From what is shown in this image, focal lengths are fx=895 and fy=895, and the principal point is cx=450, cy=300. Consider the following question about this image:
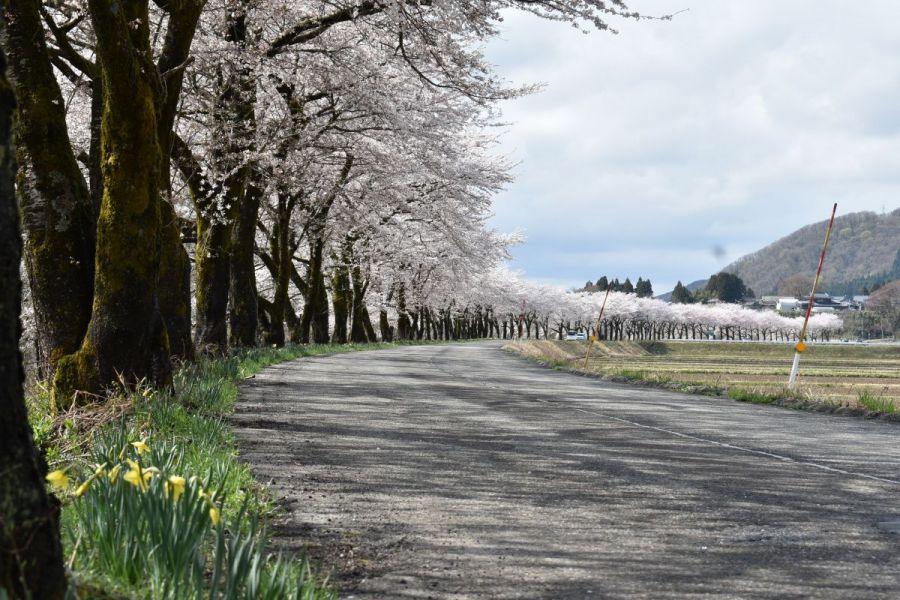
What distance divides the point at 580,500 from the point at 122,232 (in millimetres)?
5638

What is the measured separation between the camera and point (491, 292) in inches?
3467

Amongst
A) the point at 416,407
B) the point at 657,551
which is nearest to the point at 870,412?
the point at 416,407

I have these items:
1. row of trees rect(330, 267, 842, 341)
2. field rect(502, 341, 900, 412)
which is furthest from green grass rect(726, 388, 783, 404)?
row of trees rect(330, 267, 842, 341)

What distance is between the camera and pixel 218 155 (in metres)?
20.0

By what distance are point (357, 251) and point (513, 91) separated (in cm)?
2433

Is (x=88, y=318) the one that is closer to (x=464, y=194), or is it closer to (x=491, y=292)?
(x=464, y=194)

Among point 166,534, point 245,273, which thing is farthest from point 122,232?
point 245,273

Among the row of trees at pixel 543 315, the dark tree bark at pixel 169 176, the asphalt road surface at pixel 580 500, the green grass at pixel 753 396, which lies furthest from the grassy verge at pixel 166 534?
the row of trees at pixel 543 315

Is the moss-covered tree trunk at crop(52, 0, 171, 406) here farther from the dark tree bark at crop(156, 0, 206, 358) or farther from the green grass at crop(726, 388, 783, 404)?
the green grass at crop(726, 388, 783, 404)

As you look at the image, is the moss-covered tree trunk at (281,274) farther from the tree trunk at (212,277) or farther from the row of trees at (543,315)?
the row of trees at (543,315)

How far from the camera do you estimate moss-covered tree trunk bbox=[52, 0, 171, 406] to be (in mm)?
9086

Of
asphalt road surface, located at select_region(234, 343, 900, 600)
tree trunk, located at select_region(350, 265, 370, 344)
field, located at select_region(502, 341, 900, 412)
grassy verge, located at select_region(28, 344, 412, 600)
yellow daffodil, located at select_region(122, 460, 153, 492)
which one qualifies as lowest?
field, located at select_region(502, 341, 900, 412)

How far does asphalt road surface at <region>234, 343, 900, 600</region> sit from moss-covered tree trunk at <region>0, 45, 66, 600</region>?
158 centimetres

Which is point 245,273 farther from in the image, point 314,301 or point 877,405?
point 877,405
